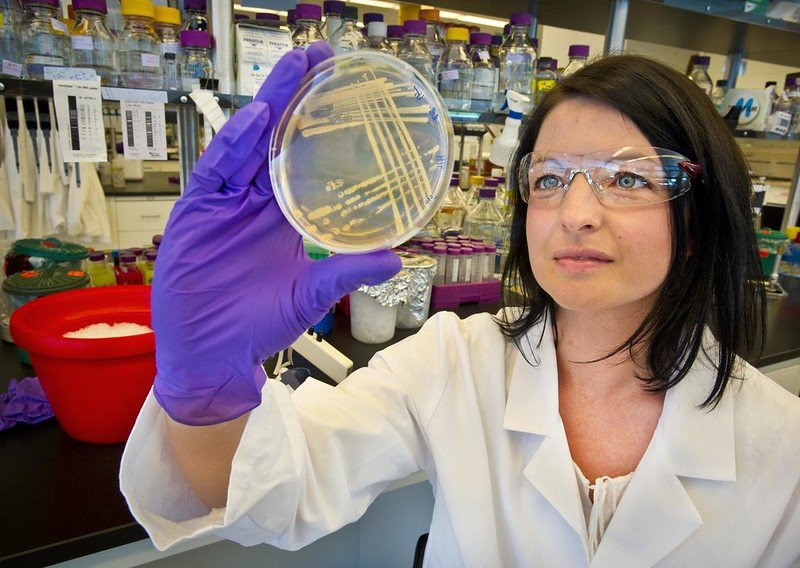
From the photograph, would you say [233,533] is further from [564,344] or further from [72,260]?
[72,260]

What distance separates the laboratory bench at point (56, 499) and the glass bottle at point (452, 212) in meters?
1.43

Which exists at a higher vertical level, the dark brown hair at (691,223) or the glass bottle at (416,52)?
the glass bottle at (416,52)

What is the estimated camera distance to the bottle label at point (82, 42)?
1303 millimetres

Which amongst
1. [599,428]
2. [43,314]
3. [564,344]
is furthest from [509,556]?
[43,314]

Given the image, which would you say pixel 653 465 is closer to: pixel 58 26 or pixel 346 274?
pixel 346 274

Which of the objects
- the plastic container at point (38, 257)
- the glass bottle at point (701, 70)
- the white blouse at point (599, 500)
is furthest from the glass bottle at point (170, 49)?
the glass bottle at point (701, 70)

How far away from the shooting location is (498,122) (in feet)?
6.13

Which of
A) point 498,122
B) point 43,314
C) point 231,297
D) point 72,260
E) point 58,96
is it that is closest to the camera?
point 231,297

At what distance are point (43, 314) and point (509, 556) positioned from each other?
3.39 ft

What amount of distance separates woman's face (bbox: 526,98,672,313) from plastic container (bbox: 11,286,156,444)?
0.74 m

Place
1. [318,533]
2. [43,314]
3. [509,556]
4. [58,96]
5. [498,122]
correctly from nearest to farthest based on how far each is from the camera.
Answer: [318,533], [509,556], [43,314], [58,96], [498,122]

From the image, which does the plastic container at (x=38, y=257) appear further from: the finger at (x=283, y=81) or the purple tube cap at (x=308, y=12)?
the finger at (x=283, y=81)

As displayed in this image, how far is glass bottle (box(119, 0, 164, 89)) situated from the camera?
1375 mm

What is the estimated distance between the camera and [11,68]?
122 centimetres
